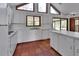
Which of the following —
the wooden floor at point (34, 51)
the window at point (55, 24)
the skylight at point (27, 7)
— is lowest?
the wooden floor at point (34, 51)

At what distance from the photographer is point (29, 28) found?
5.59 m

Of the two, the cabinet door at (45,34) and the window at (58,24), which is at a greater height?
the window at (58,24)

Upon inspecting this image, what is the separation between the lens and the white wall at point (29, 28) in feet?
16.3

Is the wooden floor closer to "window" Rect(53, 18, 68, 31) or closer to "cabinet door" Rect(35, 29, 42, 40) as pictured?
"cabinet door" Rect(35, 29, 42, 40)

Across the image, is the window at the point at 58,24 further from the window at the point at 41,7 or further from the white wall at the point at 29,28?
the window at the point at 41,7

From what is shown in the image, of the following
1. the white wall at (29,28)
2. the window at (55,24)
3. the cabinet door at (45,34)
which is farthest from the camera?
the window at (55,24)

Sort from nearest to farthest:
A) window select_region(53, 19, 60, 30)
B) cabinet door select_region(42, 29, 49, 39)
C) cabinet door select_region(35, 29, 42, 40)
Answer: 1. cabinet door select_region(35, 29, 42, 40)
2. cabinet door select_region(42, 29, 49, 39)
3. window select_region(53, 19, 60, 30)

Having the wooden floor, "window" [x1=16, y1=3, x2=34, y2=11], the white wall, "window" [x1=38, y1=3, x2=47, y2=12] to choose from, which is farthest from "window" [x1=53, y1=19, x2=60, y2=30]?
the wooden floor

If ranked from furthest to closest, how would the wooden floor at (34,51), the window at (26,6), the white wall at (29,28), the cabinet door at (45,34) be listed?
the cabinet door at (45,34) < the window at (26,6) < the white wall at (29,28) < the wooden floor at (34,51)

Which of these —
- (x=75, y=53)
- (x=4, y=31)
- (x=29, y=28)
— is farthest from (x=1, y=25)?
(x=29, y=28)

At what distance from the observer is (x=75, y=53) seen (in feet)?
7.34

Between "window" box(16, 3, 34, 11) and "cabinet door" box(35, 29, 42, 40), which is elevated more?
"window" box(16, 3, 34, 11)

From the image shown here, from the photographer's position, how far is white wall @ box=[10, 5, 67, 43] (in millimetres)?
4970

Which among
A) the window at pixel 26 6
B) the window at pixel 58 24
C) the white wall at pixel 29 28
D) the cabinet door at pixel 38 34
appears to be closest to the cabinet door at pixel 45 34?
the white wall at pixel 29 28
